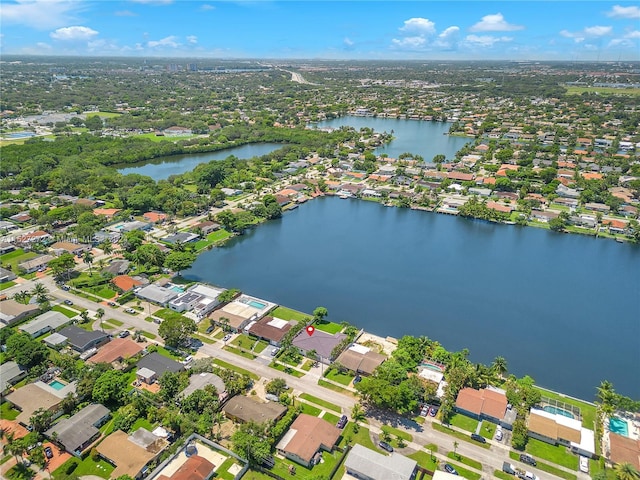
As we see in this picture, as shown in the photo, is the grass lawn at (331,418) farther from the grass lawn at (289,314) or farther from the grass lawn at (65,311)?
the grass lawn at (65,311)

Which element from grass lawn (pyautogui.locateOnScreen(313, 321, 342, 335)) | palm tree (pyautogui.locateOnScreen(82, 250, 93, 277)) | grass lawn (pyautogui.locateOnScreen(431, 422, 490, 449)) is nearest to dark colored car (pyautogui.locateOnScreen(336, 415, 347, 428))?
grass lawn (pyautogui.locateOnScreen(431, 422, 490, 449))

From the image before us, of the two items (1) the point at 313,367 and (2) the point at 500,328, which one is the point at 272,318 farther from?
(2) the point at 500,328

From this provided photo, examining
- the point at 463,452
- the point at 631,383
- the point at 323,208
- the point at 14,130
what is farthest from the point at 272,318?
the point at 14,130

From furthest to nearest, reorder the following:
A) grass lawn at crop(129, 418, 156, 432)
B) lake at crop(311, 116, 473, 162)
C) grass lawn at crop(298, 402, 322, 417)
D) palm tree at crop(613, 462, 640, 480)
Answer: lake at crop(311, 116, 473, 162), grass lawn at crop(298, 402, 322, 417), grass lawn at crop(129, 418, 156, 432), palm tree at crop(613, 462, 640, 480)

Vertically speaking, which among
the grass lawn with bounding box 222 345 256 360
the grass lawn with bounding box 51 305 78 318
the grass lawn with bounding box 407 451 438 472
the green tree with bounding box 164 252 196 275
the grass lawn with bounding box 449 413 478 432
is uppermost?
the green tree with bounding box 164 252 196 275

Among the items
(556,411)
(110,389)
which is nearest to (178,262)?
(110,389)

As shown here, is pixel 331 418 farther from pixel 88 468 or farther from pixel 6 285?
pixel 6 285

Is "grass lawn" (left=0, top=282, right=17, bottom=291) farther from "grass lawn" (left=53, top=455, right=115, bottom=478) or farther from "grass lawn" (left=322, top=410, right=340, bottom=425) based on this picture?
"grass lawn" (left=322, top=410, right=340, bottom=425)
